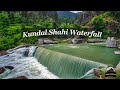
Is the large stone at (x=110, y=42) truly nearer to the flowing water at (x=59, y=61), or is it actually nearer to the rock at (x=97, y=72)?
the flowing water at (x=59, y=61)

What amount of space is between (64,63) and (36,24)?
2.80 feet

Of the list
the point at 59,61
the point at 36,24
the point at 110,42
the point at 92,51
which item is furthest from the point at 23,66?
the point at 110,42

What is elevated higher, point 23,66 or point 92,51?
point 92,51

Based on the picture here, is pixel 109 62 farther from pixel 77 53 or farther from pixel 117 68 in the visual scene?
pixel 77 53

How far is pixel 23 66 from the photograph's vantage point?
4.98 meters

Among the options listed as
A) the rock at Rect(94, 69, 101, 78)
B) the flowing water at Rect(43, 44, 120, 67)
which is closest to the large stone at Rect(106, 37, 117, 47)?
the flowing water at Rect(43, 44, 120, 67)

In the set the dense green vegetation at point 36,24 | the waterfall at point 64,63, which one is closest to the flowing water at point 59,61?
the waterfall at point 64,63

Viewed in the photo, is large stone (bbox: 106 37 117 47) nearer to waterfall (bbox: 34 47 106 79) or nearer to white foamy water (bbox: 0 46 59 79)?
waterfall (bbox: 34 47 106 79)

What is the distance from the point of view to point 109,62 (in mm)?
4887

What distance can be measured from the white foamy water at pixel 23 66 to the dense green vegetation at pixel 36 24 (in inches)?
6.3

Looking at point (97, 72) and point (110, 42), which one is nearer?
point (97, 72)

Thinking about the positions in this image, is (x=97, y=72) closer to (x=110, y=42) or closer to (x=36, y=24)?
(x=110, y=42)
